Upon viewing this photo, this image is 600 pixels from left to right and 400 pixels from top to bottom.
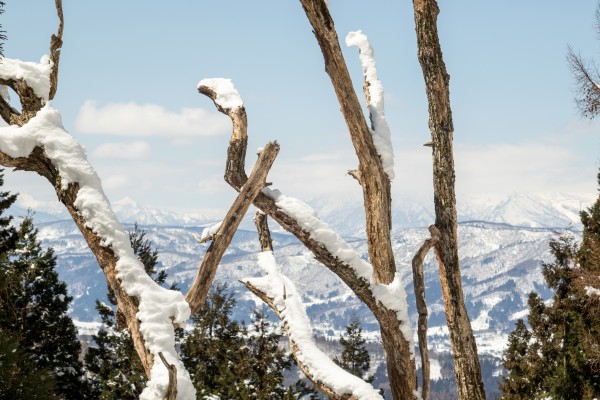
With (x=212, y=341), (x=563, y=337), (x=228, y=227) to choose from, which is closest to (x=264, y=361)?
(x=212, y=341)

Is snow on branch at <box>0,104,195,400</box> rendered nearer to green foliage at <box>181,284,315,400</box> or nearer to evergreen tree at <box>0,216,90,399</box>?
green foliage at <box>181,284,315,400</box>

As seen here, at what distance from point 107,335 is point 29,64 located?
1237 inches

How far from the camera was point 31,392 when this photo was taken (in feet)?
39.4

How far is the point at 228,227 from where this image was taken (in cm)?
493

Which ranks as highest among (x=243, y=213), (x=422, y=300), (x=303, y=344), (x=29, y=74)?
(x=29, y=74)

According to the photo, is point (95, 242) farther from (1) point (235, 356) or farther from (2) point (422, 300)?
(1) point (235, 356)

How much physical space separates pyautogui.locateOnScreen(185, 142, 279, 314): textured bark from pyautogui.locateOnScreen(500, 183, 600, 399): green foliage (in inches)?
795

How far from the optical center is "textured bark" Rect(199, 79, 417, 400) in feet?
17.5

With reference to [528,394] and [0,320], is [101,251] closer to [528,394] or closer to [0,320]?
[0,320]

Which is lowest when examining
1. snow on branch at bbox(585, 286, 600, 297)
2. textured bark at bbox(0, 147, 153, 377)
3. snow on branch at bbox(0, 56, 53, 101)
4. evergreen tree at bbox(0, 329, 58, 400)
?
evergreen tree at bbox(0, 329, 58, 400)

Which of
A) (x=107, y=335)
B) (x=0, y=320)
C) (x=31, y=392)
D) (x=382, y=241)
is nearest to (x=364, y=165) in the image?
(x=382, y=241)

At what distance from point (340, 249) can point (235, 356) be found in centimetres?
2721

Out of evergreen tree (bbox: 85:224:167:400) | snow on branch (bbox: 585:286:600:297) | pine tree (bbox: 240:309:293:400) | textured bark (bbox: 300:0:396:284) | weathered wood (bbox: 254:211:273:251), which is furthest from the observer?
pine tree (bbox: 240:309:293:400)

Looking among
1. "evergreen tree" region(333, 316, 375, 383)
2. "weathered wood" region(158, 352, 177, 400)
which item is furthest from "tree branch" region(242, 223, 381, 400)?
"evergreen tree" region(333, 316, 375, 383)
